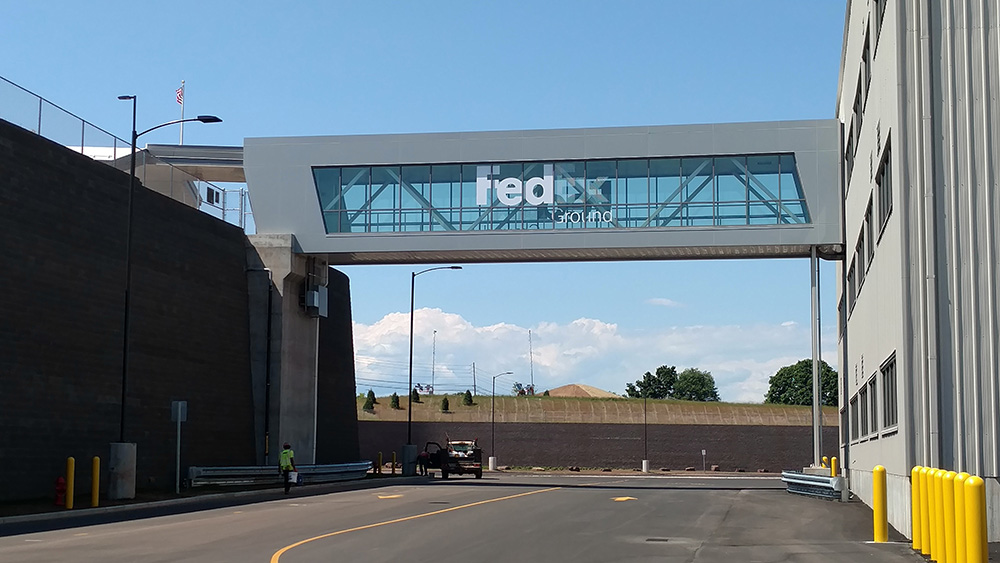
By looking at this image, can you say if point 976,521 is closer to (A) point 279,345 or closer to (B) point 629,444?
(A) point 279,345

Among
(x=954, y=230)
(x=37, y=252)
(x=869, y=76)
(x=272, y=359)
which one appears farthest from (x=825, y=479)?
(x=37, y=252)

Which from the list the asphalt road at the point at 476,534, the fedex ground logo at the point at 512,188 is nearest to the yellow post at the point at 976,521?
the asphalt road at the point at 476,534

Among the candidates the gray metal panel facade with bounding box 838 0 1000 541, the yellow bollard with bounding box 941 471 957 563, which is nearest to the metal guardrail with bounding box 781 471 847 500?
the gray metal panel facade with bounding box 838 0 1000 541

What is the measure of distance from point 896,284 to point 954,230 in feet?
7.43

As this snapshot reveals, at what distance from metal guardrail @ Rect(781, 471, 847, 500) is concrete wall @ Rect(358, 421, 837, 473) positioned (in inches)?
1860

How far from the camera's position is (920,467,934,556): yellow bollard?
16453 mm

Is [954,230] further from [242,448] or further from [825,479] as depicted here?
[242,448]

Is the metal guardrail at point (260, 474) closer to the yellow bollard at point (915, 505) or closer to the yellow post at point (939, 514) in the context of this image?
the yellow bollard at point (915, 505)

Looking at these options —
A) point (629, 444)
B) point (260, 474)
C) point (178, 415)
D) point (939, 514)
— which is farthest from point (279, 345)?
point (629, 444)

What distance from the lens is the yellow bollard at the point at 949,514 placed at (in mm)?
14188

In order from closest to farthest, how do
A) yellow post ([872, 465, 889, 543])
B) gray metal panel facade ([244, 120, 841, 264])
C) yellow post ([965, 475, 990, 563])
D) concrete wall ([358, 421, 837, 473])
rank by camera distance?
yellow post ([965, 475, 990, 563]) < yellow post ([872, 465, 889, 543]) < gray metal panel facade ([244, 120, 841, 264]) < concrete wall ([358, 421, 837, 473])

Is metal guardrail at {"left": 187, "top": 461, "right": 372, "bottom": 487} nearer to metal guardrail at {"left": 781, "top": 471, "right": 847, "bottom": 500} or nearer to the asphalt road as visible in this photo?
the asphalt road

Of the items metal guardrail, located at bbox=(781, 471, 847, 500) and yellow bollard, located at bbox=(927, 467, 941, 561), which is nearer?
yellow bollard, located at bbox=(927, 467, 941, 561)

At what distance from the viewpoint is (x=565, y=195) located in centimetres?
4294
